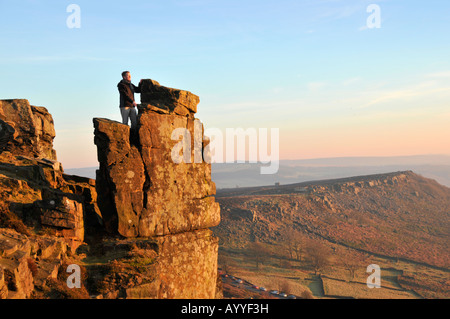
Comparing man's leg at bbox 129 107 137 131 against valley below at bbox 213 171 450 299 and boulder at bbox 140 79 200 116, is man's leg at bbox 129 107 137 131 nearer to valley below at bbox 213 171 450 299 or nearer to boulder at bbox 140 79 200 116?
boulder at bbox 140 79 200 116

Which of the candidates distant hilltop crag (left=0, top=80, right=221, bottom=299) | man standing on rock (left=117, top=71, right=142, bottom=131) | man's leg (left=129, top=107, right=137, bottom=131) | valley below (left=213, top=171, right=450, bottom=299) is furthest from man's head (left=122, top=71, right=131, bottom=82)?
valley below (left=213, top=171, right=450, bottom=299)

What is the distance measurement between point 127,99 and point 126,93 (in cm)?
24

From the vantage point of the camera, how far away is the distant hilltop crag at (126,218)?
33.9 ft

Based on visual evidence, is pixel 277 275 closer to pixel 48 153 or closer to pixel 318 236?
pixel 318 236

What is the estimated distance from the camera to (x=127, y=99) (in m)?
13.3

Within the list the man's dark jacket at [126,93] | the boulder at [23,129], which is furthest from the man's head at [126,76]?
the boulder at [23,129]

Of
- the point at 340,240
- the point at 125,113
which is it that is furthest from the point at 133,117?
the point at 340,240

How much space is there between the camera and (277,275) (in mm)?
78562

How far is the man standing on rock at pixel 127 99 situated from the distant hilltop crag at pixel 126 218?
476 mm

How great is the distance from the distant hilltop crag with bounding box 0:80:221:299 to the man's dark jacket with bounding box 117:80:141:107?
475mm

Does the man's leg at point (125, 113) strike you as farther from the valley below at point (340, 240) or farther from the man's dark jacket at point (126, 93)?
the valley below at point (340, 240)

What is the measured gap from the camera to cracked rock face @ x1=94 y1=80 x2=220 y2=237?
12.0 meters
